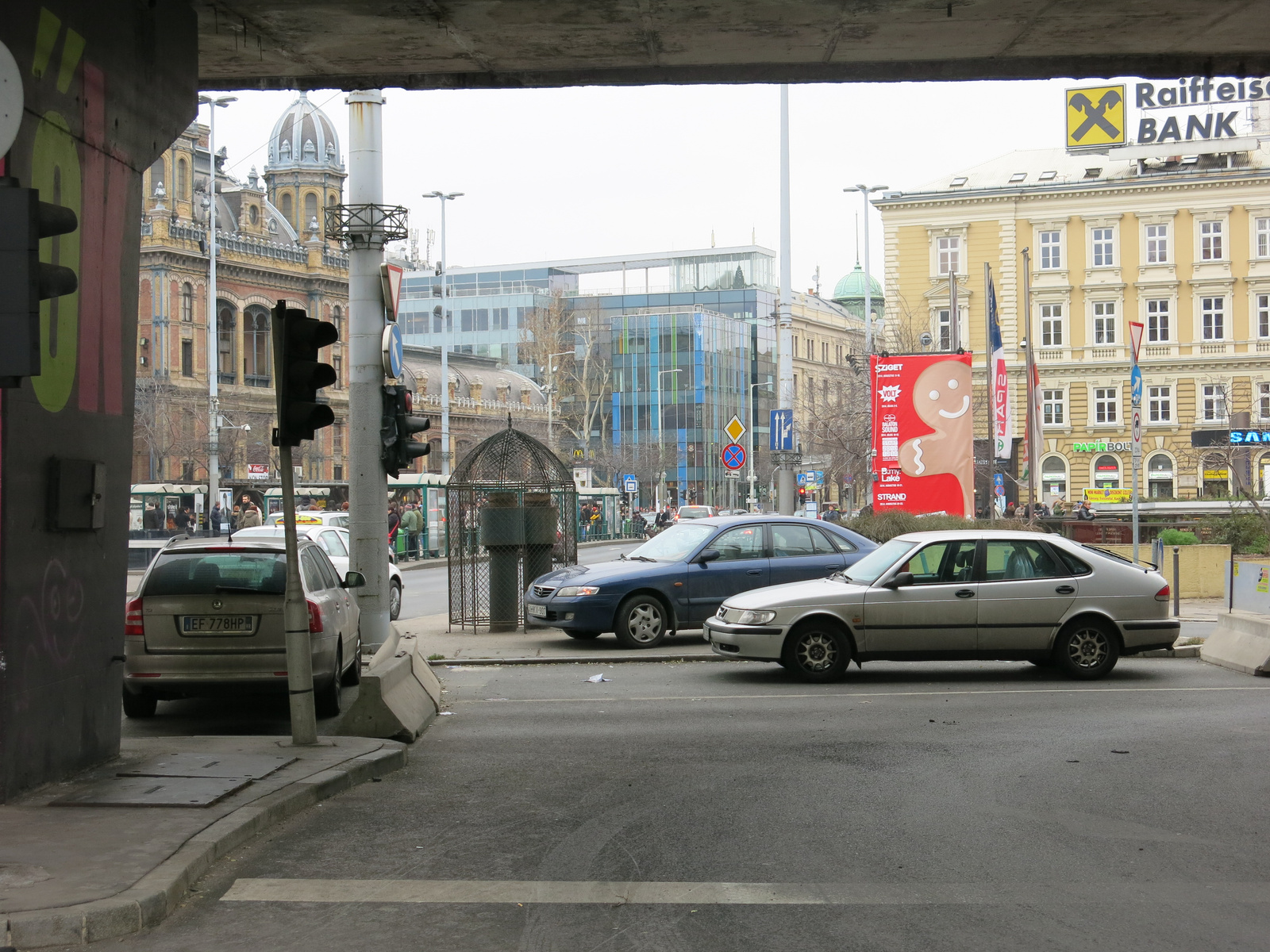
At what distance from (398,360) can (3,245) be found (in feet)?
35.5

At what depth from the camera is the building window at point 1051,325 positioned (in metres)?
72.5

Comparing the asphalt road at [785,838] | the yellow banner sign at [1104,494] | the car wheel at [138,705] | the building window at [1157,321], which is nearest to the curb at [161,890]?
the asphalt road at [785,838]

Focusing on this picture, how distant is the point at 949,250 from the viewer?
71.9 m

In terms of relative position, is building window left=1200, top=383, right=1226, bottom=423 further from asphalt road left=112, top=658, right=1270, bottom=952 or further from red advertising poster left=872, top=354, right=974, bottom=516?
asphalt road left=112, top=658, right=1270, bottom=952

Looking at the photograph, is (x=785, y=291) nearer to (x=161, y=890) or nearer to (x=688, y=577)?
(x=688, y=577)

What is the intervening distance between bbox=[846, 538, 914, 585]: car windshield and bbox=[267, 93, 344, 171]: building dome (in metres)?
93.0

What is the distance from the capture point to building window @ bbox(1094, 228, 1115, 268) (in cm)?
7144

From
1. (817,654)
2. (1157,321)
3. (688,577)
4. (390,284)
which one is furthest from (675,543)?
(1157,321)

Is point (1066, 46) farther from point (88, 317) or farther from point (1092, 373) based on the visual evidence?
point (1092, 373)

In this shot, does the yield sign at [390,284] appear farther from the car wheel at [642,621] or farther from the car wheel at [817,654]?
the car wheel at [817,654]

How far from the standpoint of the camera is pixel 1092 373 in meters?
71.9

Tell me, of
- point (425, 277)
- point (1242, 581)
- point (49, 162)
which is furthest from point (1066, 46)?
point (425, 277)

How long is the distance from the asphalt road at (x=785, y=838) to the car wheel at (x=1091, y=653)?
134 cm

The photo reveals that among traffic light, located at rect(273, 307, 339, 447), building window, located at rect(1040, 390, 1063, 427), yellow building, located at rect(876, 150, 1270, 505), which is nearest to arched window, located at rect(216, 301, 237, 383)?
yellow building, located at rect(876, 150, 1270, 505)
